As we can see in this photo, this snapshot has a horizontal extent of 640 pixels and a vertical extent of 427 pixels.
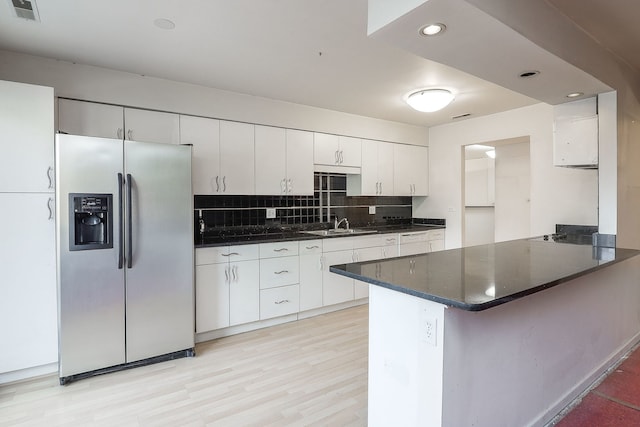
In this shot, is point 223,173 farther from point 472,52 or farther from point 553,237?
point 553,237

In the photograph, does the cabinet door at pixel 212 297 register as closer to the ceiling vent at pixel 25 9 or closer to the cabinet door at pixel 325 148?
the cabinet door at pixel 325 148

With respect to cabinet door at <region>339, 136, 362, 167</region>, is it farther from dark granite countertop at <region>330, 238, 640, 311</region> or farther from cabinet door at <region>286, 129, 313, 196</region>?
dark granite countertop at <region>330, 238, 640, 311</region>

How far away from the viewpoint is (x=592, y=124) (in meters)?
2.78

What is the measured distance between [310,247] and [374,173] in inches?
63.4

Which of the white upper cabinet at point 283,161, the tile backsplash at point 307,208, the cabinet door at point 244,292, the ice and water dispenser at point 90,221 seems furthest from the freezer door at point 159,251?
the white upper cabinet at point 283,161

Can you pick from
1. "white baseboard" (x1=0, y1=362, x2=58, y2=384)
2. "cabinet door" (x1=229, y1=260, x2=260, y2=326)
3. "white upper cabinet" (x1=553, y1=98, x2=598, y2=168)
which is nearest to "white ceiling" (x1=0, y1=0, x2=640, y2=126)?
"white upper cabinet" (x1=553, y1=98, x2=598, y2=168)

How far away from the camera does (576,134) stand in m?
2.87

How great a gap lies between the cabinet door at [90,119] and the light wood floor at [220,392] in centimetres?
200

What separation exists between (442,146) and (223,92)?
3.35 metres

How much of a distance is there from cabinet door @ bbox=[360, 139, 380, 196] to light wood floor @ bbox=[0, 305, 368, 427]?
221 cm

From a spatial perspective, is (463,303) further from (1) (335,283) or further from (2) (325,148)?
(2) (325,148)

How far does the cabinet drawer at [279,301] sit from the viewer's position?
3488 mm

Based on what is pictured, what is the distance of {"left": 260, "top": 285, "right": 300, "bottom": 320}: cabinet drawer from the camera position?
3488mm

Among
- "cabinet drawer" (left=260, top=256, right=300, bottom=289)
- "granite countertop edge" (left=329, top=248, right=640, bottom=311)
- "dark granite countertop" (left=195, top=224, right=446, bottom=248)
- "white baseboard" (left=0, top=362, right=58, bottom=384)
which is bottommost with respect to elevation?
"white baseboard" (left=0, top=362, right=58, bottom=384)
